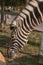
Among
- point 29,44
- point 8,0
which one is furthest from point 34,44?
point 8,0

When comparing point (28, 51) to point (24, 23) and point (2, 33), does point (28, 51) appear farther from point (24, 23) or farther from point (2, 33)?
point (24, 23)

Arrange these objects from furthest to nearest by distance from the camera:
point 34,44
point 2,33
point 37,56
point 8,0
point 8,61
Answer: point 8,0 → point 2,33 → point 34,44 → point 37,56 → point 8,61

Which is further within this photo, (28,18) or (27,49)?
(27,49)

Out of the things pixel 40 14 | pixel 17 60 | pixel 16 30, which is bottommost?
pixel 17 60

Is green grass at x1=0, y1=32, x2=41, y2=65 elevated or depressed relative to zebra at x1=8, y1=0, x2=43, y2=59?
depressed

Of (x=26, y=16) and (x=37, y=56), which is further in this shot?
(x=37, y=56)

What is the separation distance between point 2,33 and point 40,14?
9427mm

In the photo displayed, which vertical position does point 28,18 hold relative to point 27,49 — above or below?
above

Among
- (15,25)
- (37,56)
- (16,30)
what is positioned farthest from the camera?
(37,56)

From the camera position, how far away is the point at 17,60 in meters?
9.34

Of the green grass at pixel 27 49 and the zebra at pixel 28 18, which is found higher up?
the zebra at pixel 28 18

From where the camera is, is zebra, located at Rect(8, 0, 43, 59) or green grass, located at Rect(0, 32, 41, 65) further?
green grass, located at Rect(0, 32, 41, 65)

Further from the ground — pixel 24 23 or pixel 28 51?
pixel 24 23

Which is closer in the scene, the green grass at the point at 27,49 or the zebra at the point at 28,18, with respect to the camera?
the zebra at the point at 28,18
